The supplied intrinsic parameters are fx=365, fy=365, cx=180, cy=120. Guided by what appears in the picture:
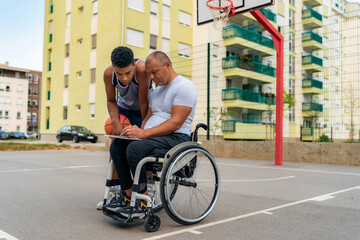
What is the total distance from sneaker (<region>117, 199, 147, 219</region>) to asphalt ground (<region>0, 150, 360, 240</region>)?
14 centimetres

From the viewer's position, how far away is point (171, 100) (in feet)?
10.5

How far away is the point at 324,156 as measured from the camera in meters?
9.82

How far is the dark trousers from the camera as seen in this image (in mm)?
2938

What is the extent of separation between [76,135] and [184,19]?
13.2 meters

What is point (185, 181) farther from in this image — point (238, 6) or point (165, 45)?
point (165, 45)

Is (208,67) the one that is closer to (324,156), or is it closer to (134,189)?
(324,156)

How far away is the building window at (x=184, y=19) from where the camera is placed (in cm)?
3040

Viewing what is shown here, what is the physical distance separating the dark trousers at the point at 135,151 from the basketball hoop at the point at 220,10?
716 cm

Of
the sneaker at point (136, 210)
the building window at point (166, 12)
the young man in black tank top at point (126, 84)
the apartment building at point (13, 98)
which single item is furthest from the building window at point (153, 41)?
the apartment building at point (13, 98)

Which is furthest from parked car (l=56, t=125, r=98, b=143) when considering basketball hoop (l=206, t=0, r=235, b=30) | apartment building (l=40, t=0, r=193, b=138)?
basketball hoop (l=206, t=0, r=235, b=30)

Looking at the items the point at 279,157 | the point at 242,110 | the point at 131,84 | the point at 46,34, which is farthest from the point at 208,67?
the point at 46,34

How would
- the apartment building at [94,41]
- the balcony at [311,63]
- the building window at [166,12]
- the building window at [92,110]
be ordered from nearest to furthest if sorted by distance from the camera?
the apartment building at [94,41], the building window at [92,110], the building window at [166,12], the balcony at [311,63]

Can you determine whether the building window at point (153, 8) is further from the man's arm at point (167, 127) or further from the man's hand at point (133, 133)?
the man's hand at point (133, 133)

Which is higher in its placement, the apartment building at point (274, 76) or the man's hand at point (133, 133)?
the apartment building at point (274, 76)
